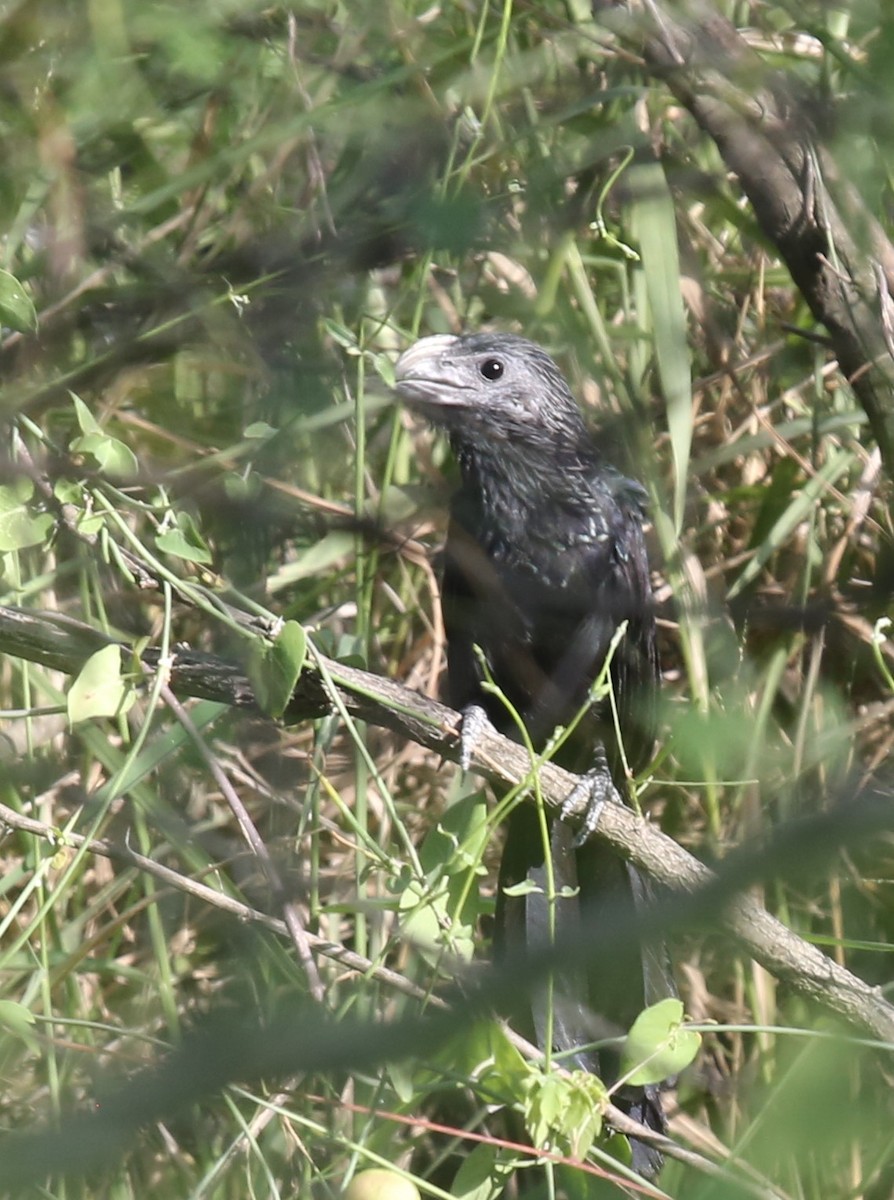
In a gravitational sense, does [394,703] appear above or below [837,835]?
below

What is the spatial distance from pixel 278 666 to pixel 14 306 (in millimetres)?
563

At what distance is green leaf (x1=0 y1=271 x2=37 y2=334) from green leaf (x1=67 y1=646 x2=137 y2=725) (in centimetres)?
43

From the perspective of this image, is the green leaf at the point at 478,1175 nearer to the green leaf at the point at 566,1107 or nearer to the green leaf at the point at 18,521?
the green leaf at the point at 566,1107

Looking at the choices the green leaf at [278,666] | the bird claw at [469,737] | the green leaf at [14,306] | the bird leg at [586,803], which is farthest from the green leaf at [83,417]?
the bird leg at [586,803]

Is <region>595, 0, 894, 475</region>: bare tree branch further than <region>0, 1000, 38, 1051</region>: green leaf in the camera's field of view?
Yes

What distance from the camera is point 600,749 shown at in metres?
3.12

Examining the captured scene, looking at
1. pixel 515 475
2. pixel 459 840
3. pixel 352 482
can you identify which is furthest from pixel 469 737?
pixel 515 475

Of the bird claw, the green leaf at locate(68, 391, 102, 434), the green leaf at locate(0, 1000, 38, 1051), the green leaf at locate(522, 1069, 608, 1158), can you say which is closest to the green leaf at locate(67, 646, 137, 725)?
the green leaf at locate(68, 391, 102, 434)

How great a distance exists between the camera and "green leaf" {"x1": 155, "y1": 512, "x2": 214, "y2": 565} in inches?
75.2

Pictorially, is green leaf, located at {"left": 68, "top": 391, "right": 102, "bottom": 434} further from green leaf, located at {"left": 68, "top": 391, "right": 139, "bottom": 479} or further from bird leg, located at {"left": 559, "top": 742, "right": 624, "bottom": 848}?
bird leg, located at {"left": 559, "top": 742, "right": 624, "bottom": 848}

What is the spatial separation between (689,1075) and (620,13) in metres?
2.16

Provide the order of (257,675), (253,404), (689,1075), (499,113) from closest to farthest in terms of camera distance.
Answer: (253,404), (257,675), (499,113), (689,1075)

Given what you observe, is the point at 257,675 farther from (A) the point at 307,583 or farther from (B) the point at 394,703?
(A) the point at 307,583

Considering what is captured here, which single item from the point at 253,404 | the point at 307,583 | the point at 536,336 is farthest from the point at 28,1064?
the point at 536,336
